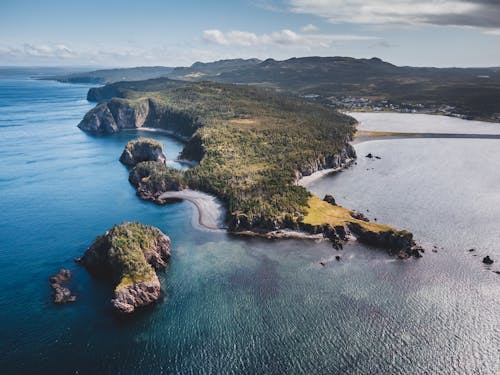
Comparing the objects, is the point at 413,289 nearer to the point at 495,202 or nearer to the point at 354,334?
the point at 354,334

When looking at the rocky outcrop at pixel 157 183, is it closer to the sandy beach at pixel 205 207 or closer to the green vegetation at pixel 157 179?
the green vegetation at pixel 157 179

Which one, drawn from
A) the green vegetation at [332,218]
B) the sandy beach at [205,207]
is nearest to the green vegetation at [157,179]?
the sandy beach at [205,207]

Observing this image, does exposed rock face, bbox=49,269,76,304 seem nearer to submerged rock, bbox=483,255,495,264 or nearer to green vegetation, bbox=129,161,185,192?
green vegetation, bbox=129,161,185,192

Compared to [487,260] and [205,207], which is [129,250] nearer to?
[205,207]

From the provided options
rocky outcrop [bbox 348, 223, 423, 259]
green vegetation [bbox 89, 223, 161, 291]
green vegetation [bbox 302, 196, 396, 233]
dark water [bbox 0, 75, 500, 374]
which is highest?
green vegetation [bbox 89, 223, 161, 291]

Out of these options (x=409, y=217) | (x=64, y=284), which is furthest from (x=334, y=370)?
(x=409, y=217)

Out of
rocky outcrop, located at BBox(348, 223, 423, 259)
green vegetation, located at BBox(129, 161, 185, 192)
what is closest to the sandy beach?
green vegetation, located at BBox(129, 161, 185, 192)
